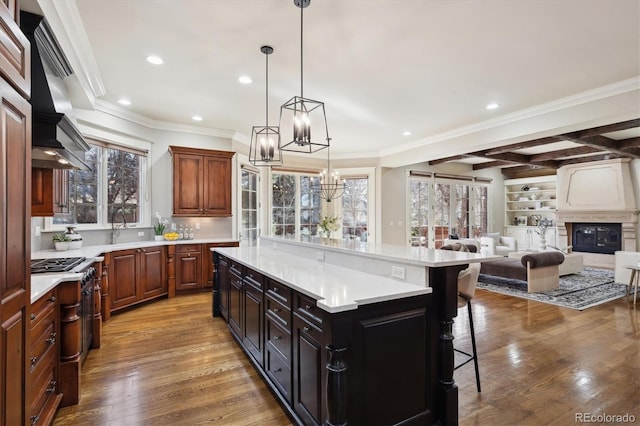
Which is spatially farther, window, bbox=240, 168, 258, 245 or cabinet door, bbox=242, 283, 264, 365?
window, bbox=240, 168, 258, 245

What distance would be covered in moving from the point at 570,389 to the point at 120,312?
501 centimetres

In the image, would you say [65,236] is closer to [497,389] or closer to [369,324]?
[369,324]

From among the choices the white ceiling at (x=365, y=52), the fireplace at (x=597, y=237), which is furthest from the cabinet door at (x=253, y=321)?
the fireplace at (x=597, y=237)

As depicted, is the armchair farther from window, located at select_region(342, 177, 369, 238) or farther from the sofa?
window, located at select_region(342, 177, 369, 238)

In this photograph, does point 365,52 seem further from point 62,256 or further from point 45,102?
point 62,256

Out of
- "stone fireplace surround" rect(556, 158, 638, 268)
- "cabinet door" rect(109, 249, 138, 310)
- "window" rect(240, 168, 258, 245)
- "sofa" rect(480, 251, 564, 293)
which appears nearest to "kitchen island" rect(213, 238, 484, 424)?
"cabinet door" rect(109, 249, 138, 310)

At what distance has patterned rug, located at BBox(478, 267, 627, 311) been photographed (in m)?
4.89

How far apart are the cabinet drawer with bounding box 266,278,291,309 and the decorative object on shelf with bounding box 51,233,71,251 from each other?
9.64 feet

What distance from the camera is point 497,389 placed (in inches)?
96.8

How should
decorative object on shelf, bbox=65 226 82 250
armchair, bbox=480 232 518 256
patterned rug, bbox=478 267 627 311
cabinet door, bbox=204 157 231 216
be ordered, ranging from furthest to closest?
armchair, bbox=480 232 518 256
cabinet door, bbox=204 157 231 216
patterned rug, bbox=478 267 627 311
decorative object on shelf, bbox=65 226 82 250

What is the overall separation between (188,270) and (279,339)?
3583 mm

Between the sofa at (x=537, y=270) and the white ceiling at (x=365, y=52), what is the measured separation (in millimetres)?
2452

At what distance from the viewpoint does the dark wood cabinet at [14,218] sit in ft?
4.09

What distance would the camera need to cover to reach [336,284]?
2.05 m
